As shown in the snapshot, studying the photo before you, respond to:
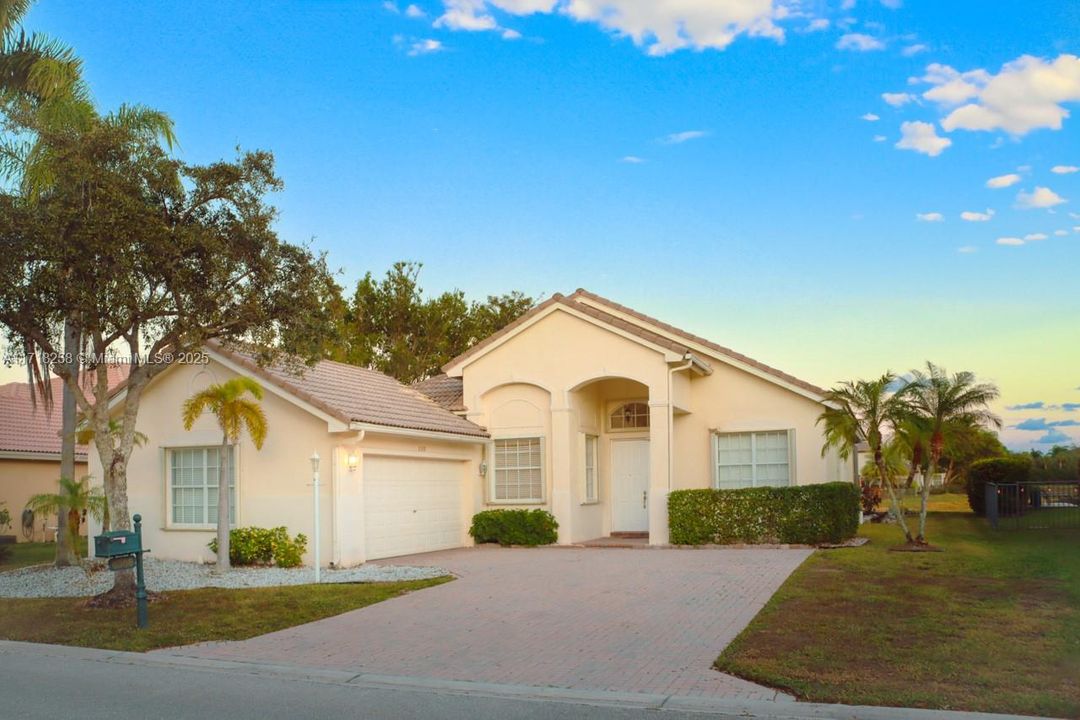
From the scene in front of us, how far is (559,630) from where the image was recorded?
11.6m

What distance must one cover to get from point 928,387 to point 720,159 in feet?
20.8

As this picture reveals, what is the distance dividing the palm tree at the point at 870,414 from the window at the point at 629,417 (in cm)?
532

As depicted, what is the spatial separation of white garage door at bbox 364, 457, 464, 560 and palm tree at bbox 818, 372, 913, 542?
839 centimetres

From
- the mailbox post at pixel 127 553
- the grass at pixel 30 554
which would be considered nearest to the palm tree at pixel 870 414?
the mailbox post at pixel 127 553

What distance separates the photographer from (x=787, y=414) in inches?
881

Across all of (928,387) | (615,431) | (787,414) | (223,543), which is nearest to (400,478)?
(223,543)

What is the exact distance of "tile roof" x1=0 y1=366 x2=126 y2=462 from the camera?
28.7m

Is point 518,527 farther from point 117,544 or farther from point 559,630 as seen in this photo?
point 117,544

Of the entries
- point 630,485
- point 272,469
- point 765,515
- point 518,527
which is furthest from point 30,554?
point 765,515

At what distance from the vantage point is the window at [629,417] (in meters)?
24.5

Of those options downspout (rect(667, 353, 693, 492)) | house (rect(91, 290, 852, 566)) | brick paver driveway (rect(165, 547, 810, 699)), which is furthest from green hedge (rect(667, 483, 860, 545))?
brick paver driveway (rect(165, 547, 810, 699))

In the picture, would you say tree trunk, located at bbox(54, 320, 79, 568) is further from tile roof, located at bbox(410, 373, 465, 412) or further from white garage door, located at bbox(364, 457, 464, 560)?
tile roof, located at bbox(410, 373, 465, 412)

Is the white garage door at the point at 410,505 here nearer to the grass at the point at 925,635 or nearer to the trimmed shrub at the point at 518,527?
the trimmed shrub at the point at 518,527

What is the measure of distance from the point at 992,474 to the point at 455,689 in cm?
2574
